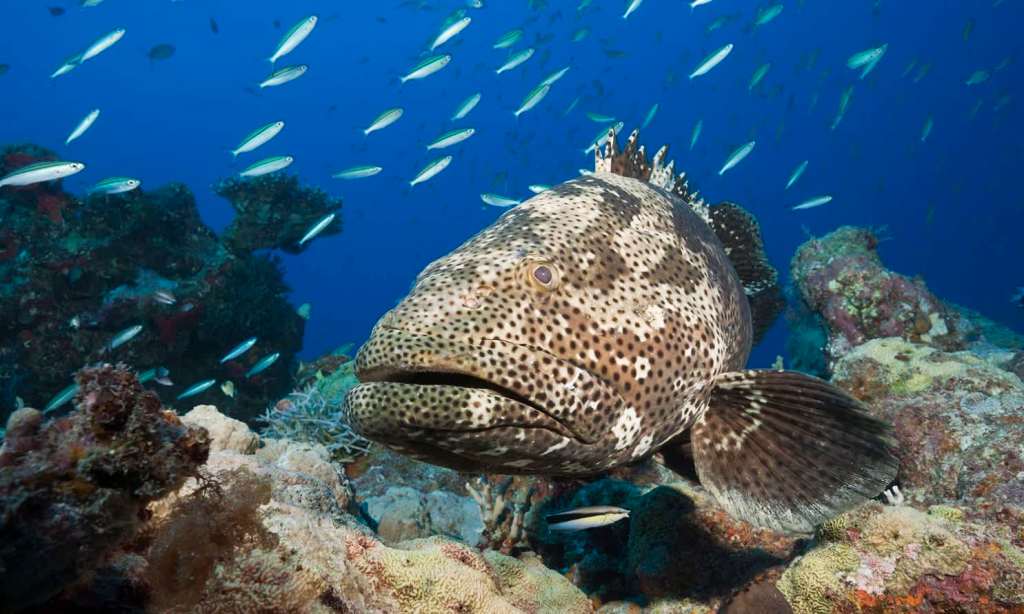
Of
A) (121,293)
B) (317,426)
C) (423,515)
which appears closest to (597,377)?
(423,515)

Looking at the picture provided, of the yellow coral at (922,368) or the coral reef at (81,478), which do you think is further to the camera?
the yellow coral at (922,368)

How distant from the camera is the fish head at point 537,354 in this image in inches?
93.4

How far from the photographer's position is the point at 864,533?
283 centimetres

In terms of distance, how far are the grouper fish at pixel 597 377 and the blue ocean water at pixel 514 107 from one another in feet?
291

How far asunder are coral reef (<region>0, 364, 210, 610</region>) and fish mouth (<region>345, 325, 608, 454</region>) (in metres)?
0.77

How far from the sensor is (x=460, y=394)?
2.34 meters

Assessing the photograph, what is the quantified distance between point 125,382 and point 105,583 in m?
0.70

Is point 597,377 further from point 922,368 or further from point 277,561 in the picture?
point 922,368

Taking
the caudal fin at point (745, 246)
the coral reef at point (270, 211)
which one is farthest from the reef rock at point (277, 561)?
the coral reef at point (270, 211)

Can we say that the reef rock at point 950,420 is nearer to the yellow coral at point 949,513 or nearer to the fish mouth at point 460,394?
the yellow coral at point 949,513

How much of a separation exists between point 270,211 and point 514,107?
3961 inches

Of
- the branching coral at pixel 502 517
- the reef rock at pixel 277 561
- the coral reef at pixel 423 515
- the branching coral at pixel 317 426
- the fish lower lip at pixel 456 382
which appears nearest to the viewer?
the reef rock at pixel 277 561

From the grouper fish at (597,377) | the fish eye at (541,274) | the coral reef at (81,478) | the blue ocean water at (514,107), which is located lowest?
the blue ocean water at (514,107)

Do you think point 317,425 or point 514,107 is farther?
point 514,107
